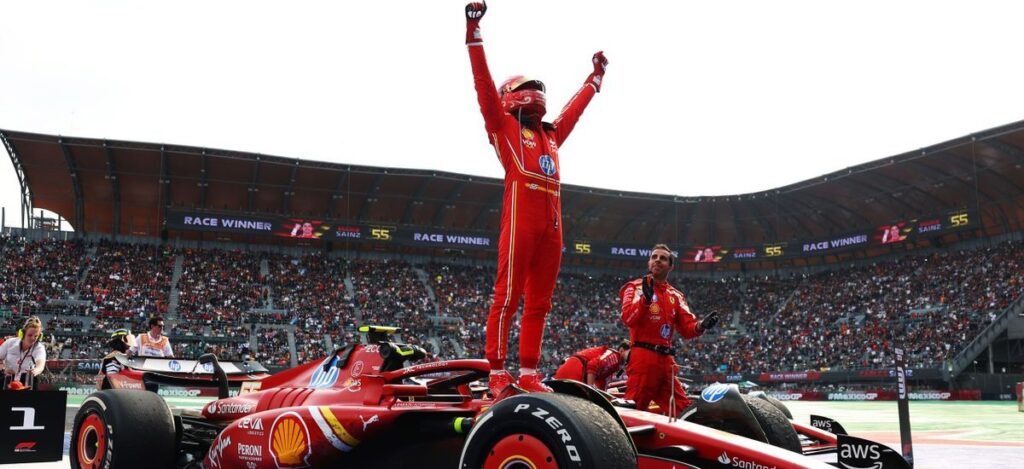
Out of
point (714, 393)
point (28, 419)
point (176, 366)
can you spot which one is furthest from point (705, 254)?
point (714, 393)

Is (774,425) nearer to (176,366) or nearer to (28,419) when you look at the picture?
(176,366)

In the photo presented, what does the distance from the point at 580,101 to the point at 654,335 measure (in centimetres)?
178

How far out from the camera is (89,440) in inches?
239

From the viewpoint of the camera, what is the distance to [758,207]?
46.3 m

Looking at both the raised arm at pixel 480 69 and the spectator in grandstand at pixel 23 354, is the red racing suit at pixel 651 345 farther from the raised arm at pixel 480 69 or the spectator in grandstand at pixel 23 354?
the spectator in grandstand at pixel 23 354

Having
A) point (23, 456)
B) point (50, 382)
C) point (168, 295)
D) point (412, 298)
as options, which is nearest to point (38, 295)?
point (168, 295)

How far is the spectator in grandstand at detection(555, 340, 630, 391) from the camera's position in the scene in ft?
29.5

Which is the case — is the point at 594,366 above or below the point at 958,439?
above

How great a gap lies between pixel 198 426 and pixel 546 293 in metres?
2.87

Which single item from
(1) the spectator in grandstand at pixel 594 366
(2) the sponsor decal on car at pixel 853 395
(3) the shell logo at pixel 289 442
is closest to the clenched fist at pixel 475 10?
(3) the shell logo at pixel 289 442

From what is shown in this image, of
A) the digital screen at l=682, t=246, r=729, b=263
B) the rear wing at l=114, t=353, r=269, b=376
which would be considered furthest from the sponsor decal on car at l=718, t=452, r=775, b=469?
the digital screen at l=682, t=246, r=729, b=263

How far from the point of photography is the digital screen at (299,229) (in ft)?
139

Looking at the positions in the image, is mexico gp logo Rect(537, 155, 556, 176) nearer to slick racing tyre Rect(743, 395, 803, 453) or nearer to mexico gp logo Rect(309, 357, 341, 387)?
mexico gp logo Rect(309, 357, 341, 387)

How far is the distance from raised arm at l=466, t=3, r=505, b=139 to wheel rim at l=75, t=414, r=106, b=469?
344 cm
